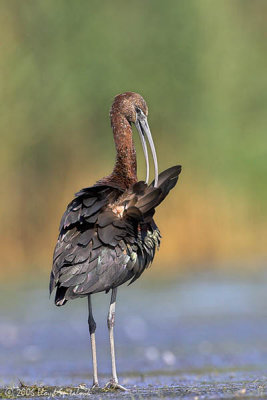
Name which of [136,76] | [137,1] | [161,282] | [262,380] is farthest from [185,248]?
[262,380]

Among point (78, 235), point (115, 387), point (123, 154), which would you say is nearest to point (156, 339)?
point (123, 154)

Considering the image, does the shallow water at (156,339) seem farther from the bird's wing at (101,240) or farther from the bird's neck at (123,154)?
the bird's neck at (123,154)

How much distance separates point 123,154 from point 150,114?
954cm

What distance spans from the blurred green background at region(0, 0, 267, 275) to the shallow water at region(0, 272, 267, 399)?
2.59 feet

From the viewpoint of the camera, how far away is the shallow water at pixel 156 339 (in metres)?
9.16

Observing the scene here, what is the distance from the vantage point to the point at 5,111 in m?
17.7

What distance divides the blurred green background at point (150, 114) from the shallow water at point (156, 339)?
0.79m

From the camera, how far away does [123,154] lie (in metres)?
8.55

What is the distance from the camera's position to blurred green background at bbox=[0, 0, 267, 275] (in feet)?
56.0

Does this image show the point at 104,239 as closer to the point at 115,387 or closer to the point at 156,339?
the point at 115,387

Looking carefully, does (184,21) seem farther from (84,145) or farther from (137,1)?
(84,145)

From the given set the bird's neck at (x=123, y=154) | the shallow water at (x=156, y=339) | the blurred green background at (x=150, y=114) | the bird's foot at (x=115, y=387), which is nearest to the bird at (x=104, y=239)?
the bird's foot at (x=115, y=387)

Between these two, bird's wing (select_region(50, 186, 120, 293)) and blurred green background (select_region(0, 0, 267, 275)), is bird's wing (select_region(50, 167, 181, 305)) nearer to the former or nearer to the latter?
bird's wing (select_region(50, 186, 120, 293))

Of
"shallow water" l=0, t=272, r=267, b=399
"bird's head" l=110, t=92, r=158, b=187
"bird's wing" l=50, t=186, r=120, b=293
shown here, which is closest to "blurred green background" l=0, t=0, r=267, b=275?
"shallow water" l=0, t=272, r=267, b=399
